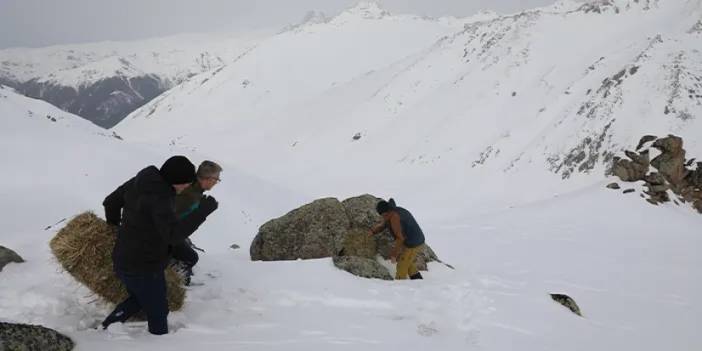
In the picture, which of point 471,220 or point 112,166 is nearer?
point 112,166

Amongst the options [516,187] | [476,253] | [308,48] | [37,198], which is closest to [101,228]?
[37,198]

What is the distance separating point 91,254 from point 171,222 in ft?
5.60

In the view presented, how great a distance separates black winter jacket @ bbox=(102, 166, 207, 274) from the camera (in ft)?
17.3

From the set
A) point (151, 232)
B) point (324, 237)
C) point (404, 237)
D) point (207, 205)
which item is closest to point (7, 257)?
point (151, 232)

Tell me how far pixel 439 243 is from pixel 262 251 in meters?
10.7

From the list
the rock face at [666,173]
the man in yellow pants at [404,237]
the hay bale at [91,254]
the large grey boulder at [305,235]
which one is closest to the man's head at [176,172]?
the hay bale at [91,254]

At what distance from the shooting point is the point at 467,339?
708cm

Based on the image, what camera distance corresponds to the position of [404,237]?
992 centimetres

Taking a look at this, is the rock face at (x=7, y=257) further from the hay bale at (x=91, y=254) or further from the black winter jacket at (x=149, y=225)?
the black winter jacket at (x=149, y=225)

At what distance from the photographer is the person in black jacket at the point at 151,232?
17.4ft

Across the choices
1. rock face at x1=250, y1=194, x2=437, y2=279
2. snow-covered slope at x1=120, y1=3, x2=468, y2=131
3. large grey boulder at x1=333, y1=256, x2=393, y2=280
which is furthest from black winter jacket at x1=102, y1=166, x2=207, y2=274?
snow-covered slope at x1=120, y1=3, x2=468, y2=131

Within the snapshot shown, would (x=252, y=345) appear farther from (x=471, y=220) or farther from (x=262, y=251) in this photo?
(x=471, y=220)

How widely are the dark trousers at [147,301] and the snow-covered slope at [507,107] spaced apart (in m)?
31.2

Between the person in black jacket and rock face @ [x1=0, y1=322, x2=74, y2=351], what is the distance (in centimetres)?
76
